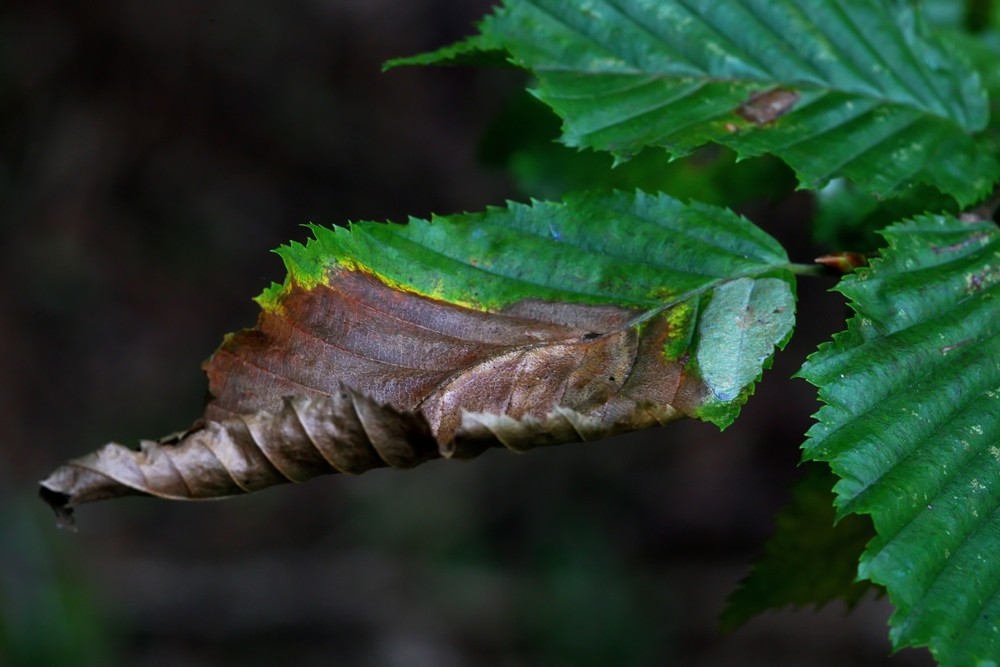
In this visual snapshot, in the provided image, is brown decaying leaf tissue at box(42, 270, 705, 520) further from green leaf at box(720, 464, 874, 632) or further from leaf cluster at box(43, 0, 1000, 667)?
green leaf at box(720, 464, 874, 632)

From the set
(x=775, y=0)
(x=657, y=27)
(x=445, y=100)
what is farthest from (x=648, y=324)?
(x=445, y=100)

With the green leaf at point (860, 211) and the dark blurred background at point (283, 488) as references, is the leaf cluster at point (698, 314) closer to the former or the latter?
the green leaf at point (860, 211)

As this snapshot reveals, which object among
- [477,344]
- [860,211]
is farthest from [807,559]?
[477,344]

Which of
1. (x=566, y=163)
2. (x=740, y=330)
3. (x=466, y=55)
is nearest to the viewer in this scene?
(x=740, y=330)

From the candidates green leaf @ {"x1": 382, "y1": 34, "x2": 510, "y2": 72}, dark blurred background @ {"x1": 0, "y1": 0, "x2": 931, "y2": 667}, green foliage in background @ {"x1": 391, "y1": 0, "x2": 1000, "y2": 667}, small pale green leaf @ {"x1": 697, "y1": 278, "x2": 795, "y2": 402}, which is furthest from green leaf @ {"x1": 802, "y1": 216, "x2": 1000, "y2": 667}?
dark blurred background @ {"x1": 0, "y1": 0, "x2": 931, "y2": 667}

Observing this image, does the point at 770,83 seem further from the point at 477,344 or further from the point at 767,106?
the point at 477,344

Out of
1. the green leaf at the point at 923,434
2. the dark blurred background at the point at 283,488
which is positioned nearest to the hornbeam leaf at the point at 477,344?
the green leaf at the point at 923,434

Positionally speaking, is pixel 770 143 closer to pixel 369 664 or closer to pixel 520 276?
pixel 520 276
